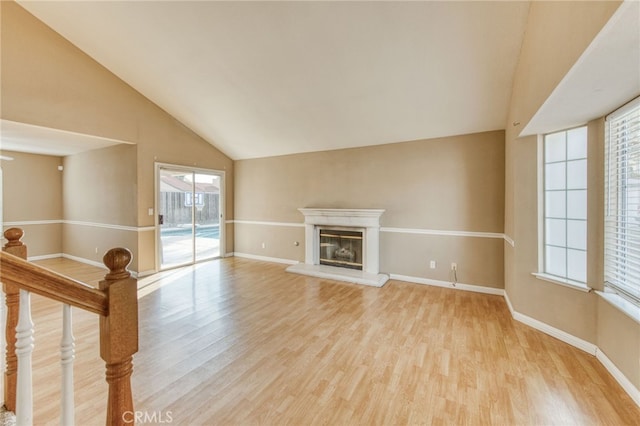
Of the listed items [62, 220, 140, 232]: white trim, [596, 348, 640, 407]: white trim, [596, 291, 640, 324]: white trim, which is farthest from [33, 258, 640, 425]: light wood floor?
[62, 220, 140, 232]: white trim

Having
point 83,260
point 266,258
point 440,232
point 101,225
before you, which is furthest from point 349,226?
point 83,260

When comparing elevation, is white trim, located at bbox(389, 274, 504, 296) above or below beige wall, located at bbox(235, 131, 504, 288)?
below

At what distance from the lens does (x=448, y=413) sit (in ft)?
5.90

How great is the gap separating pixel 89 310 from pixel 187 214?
5.29m

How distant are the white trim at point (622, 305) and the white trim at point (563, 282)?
0.35 ft

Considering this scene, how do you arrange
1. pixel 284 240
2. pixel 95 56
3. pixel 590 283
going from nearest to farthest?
pixel 590 283, pixel 95 56, pixel 284 240

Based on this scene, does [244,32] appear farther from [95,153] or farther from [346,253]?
[95,153]

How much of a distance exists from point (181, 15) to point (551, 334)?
532 cm

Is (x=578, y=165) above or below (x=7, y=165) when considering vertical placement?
below

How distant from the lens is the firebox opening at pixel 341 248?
16.9 feet

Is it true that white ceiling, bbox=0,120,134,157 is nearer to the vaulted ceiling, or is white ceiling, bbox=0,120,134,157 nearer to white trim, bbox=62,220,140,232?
the vaulted ceiling

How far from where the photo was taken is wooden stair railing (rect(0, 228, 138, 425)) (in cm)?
73

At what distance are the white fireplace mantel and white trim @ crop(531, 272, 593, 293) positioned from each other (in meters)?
2.11

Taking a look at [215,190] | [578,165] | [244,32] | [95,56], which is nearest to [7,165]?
[95,56]
